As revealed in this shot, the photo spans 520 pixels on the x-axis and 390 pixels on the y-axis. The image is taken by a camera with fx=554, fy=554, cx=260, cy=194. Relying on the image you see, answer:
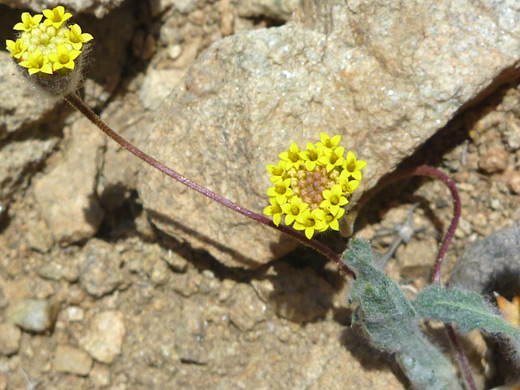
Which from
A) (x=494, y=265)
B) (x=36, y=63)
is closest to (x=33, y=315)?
(x=36, y=63)

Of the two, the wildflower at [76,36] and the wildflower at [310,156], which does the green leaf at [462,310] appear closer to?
the wildflower at [310,156]

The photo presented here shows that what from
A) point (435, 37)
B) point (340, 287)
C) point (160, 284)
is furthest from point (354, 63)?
point (160, 284)

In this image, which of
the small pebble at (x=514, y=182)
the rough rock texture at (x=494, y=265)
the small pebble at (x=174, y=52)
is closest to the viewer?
the rough rock texture at (x=494, y=265)

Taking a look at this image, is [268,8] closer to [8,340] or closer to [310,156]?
[310,156]

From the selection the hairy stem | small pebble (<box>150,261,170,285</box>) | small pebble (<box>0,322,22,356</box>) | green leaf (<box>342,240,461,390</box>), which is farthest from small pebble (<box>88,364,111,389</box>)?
the hairy stem

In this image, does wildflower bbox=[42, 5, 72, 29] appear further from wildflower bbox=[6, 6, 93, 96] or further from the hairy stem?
the hairy stem

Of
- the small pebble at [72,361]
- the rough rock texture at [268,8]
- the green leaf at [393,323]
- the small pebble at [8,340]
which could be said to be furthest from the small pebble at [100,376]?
the rough rock texture at [268,8]
